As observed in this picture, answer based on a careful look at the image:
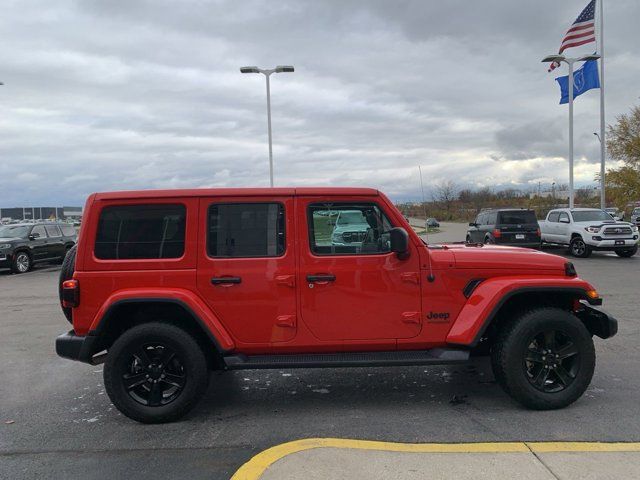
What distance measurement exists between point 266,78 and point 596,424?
22.6 m

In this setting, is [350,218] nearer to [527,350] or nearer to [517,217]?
[527,350]

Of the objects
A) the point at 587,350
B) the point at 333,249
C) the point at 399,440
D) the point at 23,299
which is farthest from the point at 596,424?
the point at 23,299

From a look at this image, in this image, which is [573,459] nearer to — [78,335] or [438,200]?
[78,335]

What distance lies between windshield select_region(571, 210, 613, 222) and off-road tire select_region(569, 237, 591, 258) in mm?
880

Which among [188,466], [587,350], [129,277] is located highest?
[129,277]

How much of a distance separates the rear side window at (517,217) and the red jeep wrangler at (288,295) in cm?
1460

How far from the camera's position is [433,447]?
3652mm

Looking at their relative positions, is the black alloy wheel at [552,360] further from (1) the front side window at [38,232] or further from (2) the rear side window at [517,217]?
(1) the front side window at [38,232]

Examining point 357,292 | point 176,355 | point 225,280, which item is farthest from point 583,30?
point 176,355

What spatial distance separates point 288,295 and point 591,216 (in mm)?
17446

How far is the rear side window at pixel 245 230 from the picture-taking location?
4336 millimetres

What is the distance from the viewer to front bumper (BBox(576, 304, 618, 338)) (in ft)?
14.5

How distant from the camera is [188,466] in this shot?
3.54 metres

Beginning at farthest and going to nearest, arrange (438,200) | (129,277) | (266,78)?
(438,200), (266,78), (129,277)
